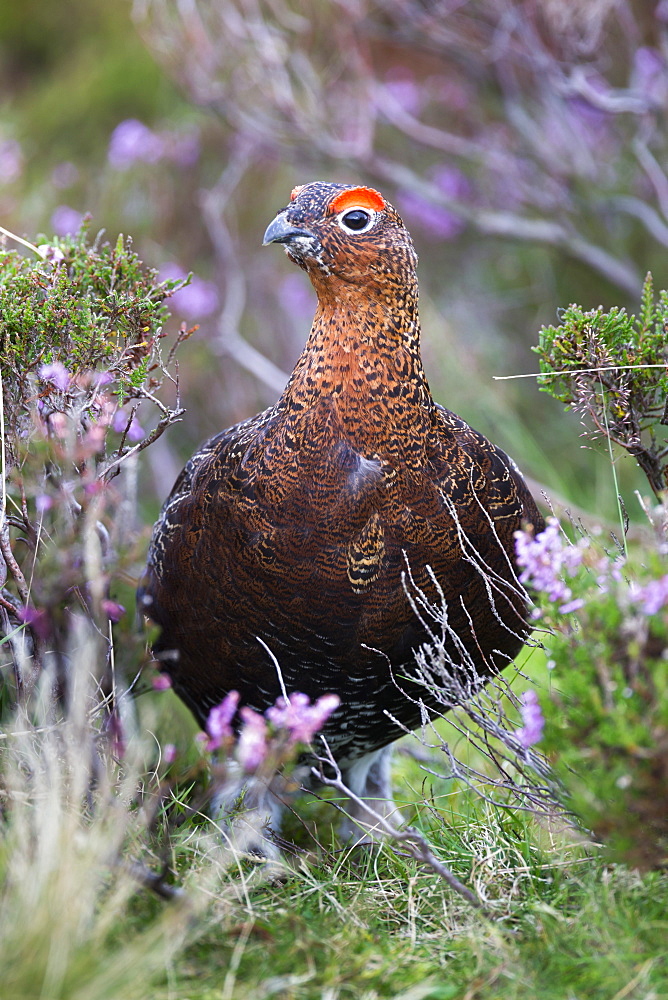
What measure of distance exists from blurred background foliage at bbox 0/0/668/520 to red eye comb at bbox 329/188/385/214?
10.2 feet

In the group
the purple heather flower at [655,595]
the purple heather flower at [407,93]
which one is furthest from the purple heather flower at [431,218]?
the purple heather flower at [655,595]

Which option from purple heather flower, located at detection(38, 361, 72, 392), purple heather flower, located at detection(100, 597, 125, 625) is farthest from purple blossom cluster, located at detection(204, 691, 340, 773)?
purple heather flower, located at detection(38, 361, 72, 392)

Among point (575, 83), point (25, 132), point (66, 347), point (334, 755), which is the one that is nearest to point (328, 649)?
point (334, 755)

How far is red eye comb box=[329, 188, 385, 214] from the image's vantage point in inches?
114

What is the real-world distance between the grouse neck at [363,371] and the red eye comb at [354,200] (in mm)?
225

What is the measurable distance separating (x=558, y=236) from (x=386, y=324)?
4132 millimetres

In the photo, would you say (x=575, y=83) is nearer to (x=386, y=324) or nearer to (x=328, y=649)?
(x=386, y=324)

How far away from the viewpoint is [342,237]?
286 centimetres

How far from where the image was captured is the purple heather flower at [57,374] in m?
2.89

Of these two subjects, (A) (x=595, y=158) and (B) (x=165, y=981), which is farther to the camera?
(A) (x=595, y=158)

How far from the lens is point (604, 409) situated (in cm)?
302

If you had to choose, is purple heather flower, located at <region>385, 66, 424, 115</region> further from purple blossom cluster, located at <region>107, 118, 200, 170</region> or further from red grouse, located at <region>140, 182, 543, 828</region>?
red grouse, located at <region>140, 182, 543, 828</region>

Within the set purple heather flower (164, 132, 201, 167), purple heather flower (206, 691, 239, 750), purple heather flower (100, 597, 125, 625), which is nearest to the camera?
purple heather flower (206, 691, 239, 750)

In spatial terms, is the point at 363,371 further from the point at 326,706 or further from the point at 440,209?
the point at 440,209
